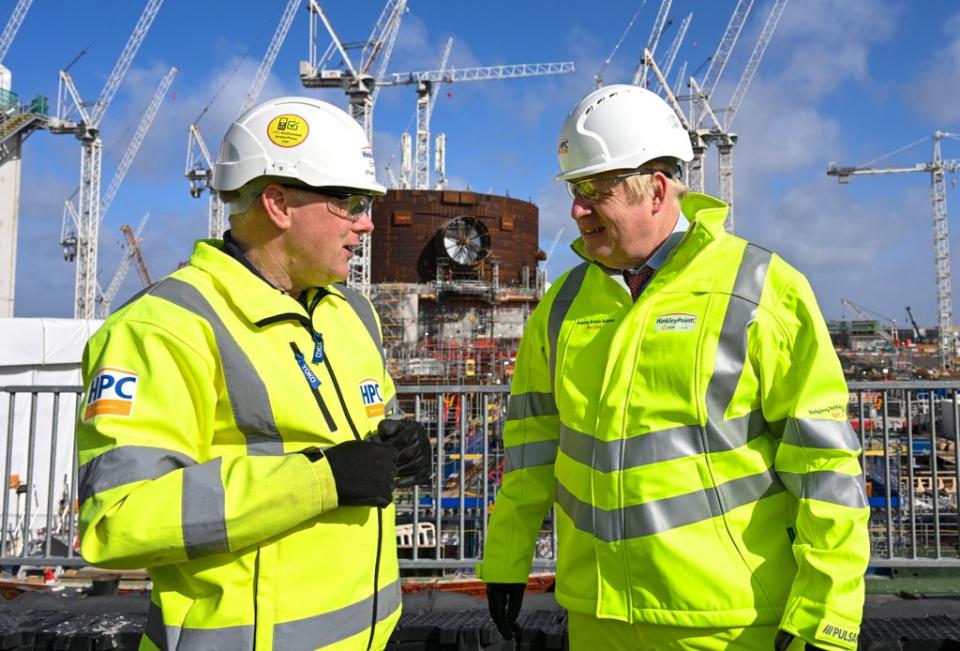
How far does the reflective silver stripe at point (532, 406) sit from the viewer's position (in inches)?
109

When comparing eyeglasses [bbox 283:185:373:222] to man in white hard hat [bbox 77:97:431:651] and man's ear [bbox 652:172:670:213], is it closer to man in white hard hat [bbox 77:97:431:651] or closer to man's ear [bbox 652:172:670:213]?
man in white hard hat [bbox 77:97:431:651]

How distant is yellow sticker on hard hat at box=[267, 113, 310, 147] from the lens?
2207mm

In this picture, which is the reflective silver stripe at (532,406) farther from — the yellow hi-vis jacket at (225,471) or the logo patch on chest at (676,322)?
the yellow hi-vis jacket at (225,471)

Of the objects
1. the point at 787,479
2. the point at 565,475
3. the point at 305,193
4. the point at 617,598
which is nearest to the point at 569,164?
the point at 305,193

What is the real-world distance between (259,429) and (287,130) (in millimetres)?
885

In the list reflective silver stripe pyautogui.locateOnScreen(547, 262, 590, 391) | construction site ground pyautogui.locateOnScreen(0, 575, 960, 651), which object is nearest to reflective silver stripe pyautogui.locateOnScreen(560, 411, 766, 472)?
reflective silver stripe pyautogui.locateOnScreen(547, 262, 590, 391)

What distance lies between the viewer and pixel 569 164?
253 cm

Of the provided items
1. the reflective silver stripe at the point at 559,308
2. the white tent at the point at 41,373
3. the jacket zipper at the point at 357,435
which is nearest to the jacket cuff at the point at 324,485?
the jacket zipper at the point at 357,435

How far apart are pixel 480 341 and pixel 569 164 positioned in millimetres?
45311

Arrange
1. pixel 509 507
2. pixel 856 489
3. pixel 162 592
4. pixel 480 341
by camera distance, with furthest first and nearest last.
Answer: pixel 480 341 < pixel 509 507 < pixel 856 489 < pixel 162 592

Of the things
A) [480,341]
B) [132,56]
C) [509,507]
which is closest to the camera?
[509,507]

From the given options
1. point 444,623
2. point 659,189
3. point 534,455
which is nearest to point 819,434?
point 659,189

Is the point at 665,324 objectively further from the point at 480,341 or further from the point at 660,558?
the point at 480,341

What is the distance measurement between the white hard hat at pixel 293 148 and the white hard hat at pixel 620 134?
2.28 feet
